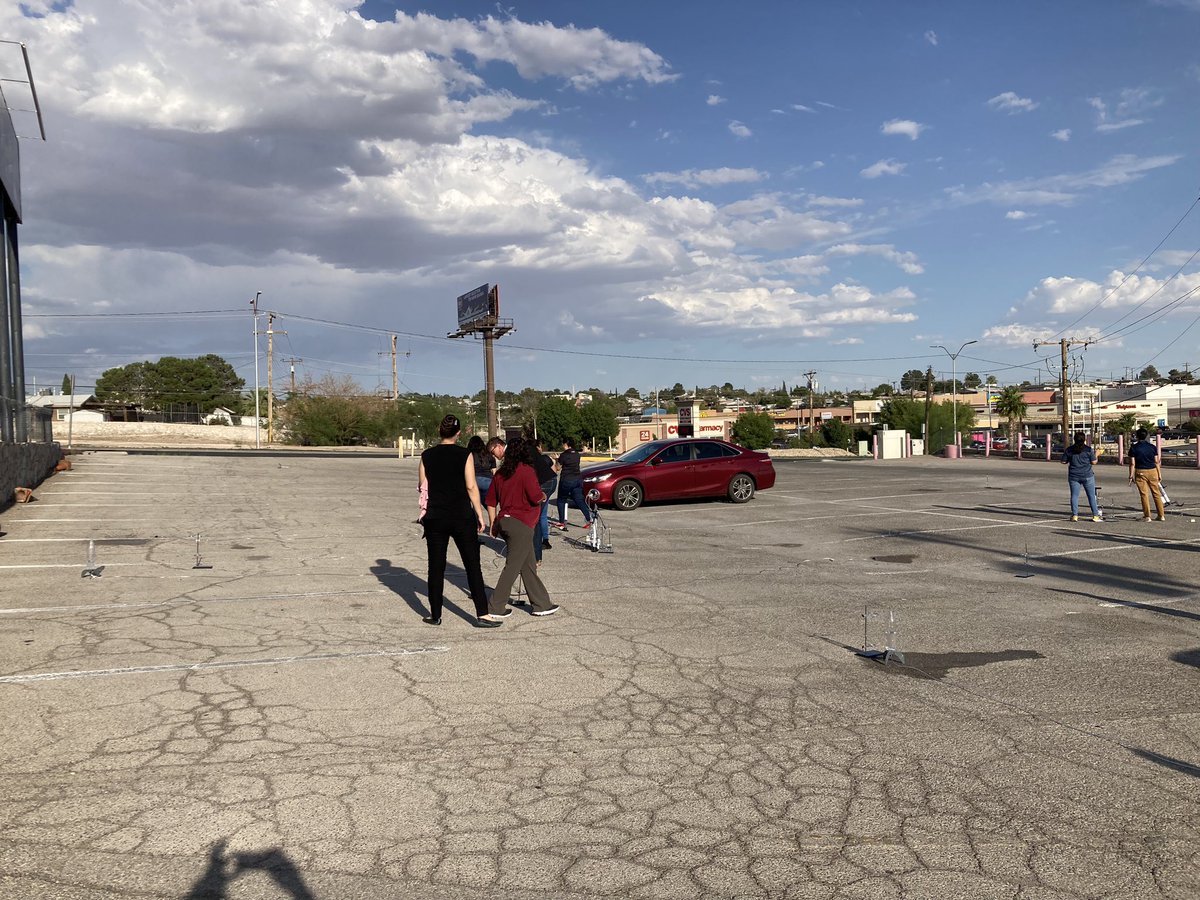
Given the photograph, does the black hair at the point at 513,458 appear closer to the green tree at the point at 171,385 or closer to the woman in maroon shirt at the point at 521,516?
the woman in maroon shirt at the point at 521,516

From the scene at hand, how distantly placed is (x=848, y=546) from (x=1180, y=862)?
1061 cm

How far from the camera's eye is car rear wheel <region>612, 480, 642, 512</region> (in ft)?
65.7

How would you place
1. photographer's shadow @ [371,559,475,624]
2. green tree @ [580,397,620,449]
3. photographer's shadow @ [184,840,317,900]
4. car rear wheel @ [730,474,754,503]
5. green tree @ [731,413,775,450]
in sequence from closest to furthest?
1. photographer's shadow @ [184,840,317,900]
2. photographer's shadow @ [371,559,475,624]
3. car rear wheel @ [730,474,754,503]
4. green tree @ [731,413,775,450]
5. green tree @ [580,397,620,449]

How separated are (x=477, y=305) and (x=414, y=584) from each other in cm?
6867

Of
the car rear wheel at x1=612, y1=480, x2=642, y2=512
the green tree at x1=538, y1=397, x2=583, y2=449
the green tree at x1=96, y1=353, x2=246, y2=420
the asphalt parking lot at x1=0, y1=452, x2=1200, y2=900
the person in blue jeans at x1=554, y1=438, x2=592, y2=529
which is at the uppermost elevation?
the green tree at x1=96, y1=353, x2=246, y2=420

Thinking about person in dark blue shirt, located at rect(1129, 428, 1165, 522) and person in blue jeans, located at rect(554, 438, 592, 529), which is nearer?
person in blue jeans, located at rect(554, 438, 592, 529)

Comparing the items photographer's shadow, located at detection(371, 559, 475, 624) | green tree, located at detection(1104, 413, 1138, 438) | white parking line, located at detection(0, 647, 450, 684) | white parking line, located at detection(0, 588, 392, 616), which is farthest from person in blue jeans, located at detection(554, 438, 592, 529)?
green tree, located at detection(1104, 413, 1138, 438)

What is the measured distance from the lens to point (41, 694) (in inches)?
251

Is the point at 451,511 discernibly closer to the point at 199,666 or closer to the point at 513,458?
the point at 513,458

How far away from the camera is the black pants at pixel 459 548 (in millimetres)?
8516

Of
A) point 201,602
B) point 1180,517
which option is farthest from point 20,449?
A: point 1180,517

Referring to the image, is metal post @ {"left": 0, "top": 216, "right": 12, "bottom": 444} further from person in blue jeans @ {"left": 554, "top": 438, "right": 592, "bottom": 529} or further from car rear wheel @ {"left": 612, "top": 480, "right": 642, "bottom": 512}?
car rear wheel @ {"left": 612, "top": 480, "right": 642, "bottom": 512}

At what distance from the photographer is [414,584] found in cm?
1102

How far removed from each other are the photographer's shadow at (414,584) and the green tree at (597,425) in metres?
93.3
